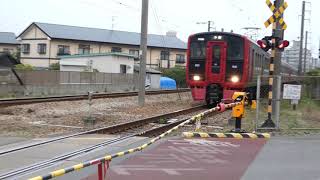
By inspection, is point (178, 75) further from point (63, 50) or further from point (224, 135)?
point (224, 135)

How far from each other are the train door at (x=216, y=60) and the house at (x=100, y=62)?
30.0 meters

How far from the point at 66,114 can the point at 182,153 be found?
9981 millimetres

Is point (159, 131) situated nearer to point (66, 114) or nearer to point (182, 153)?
point (182, 153)

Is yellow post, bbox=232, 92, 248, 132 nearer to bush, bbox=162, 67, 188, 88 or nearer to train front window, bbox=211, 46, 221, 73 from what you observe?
train front window, bbox=211, 46, 221, 73

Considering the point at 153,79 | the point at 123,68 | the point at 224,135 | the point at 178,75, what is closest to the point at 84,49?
the point at 178,75

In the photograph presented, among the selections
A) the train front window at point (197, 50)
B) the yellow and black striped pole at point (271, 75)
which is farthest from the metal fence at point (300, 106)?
the train front window at point (197, 50)

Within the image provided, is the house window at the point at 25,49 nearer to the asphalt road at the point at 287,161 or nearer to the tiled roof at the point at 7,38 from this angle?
the tiled roof at the point at 7,38

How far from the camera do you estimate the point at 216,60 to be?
2403 cm

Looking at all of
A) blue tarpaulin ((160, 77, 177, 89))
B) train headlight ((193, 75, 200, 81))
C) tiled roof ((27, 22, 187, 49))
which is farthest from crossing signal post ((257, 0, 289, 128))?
tiled roof ((27, 22, 187, 49))

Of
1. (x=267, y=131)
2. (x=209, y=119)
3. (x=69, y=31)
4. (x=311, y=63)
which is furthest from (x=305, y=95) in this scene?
(x=311, y=63)

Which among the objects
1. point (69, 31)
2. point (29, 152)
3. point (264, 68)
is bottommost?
point (29, 152)

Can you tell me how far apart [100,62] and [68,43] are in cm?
1650

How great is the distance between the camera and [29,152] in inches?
403

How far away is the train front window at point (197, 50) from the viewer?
79.6 ft
